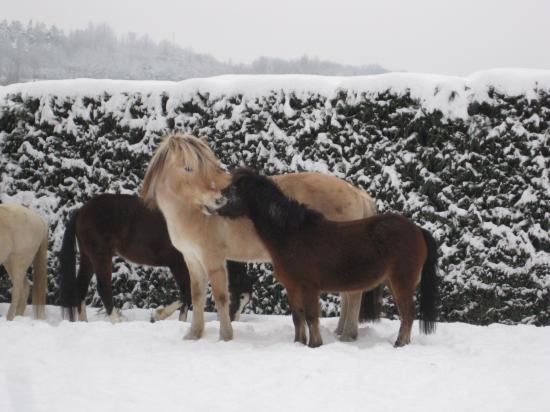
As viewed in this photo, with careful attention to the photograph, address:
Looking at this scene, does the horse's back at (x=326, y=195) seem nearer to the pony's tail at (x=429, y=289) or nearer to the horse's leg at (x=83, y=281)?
the pony's tail at (x=429, y=289)

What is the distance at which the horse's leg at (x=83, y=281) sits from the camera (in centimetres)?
644

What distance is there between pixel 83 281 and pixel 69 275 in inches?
12.1

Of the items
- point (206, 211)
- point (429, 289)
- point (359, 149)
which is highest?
point (359, 149)

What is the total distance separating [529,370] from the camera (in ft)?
12.7

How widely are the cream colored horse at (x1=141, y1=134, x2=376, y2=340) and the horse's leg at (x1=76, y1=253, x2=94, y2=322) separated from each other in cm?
173

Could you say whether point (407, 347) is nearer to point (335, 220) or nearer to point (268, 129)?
point (335, 220)

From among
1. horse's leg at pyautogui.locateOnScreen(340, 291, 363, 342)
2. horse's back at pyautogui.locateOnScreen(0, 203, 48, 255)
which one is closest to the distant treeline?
horse's back at pyautogui.locateOnScreen(0, 203, 48, 255)

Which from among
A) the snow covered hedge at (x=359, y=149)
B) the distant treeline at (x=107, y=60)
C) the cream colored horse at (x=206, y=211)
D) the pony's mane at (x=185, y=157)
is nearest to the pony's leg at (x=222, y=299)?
the cream colored horse at (x=206, y=211)

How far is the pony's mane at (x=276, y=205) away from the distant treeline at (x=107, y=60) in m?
3.32

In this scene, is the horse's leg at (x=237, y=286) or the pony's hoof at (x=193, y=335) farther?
the horse's leg at (x=237, y=286)

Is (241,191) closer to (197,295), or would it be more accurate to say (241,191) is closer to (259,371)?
(197,295)

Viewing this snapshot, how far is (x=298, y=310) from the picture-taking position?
4688 millimetres

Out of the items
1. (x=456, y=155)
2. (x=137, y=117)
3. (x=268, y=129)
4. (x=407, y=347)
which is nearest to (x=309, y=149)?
(x=268, y=129)

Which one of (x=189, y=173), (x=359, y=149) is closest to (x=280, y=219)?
(x=189, y=173)
